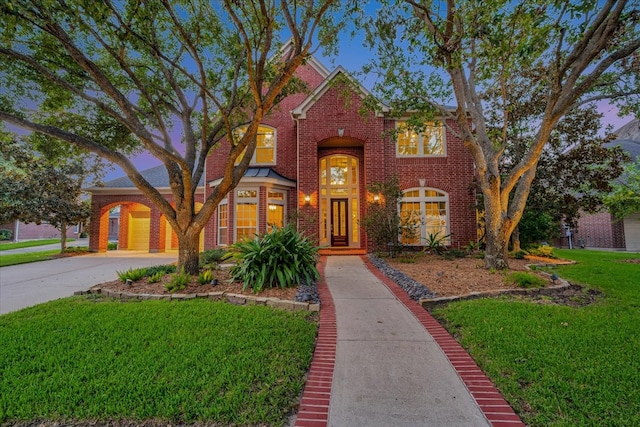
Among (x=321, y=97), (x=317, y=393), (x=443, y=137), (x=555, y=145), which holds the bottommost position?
(x=317, y=393)

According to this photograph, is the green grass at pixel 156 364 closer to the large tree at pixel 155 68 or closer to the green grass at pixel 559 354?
the green grass at pixel 559 354

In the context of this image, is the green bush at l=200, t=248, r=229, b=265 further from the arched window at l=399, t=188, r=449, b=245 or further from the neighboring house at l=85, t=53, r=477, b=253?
the arched window at l=399, t=188, r=449, b=245

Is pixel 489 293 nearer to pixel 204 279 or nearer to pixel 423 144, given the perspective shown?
pixel 204 279

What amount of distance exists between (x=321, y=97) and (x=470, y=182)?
287 inches

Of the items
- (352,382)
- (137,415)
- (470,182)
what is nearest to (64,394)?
(137,415)

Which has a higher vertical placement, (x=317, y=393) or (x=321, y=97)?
(x=321, y=97)

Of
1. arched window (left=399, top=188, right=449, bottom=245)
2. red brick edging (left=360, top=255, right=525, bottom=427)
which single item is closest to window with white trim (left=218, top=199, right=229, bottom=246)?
arched window (left=399, top=188, right=449, bottom=245)

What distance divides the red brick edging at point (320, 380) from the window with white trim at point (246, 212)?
822 cm

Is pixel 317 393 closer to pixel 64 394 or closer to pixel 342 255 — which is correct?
pixel 64 394

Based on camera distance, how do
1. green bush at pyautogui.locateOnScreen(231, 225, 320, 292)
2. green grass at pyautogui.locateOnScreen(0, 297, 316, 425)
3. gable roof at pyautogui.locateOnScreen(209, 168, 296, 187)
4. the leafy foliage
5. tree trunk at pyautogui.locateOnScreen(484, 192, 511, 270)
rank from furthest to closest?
gable roof at pyautogui.locateOnScreen(209, 168, 296, 187)
the leafy foliage
tree trunk at pyautogui.locateOnScreen(484, 192, 511, 270)
green bush at pyautogui.locateOnScreen(231, 225, 320, 292)
green grass at pyautogui.locateOnScreen(0, 297, 316, 425)

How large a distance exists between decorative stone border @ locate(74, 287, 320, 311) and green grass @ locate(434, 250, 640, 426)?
2.38 metres

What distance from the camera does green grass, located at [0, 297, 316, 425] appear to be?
2.40 m

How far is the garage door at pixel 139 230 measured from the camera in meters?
19.6

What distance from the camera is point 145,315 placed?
4.60m
